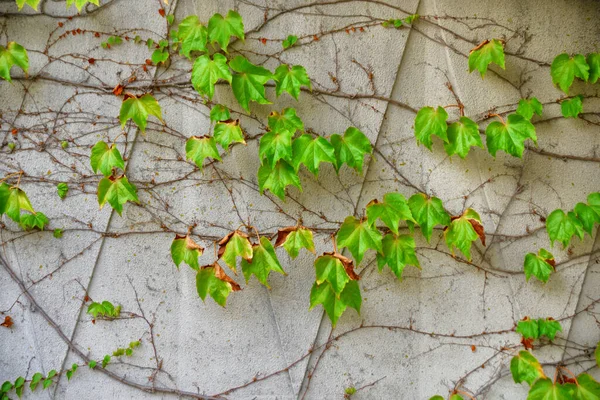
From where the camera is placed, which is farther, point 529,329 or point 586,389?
point 529,329

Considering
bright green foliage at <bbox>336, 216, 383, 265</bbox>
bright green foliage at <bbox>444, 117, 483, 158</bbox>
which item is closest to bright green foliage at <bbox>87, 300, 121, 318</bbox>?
bright green foliage at <bbox>336, 216, 383, 265</bbox>

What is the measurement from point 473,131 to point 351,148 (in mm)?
563

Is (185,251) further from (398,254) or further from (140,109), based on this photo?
(398,254)

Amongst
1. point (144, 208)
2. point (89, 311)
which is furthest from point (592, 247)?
point (89, 311)

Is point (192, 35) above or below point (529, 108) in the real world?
above

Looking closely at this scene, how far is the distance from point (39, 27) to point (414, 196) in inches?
78.1

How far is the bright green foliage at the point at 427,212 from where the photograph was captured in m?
2.43

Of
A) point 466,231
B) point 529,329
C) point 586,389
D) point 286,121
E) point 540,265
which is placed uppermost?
point 286,121

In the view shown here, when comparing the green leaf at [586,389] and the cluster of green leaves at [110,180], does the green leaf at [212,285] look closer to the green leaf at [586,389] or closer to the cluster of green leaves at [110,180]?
the cluster of green leaves at [110,180]

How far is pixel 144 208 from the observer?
2.60 meters

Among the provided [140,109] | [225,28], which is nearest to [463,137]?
[225,28]

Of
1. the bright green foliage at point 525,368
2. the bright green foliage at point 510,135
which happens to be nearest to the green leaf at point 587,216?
the bright green foliage at point 510,135

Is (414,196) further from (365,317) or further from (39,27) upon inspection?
(39,27)

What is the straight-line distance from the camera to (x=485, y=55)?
2402 millimetres
